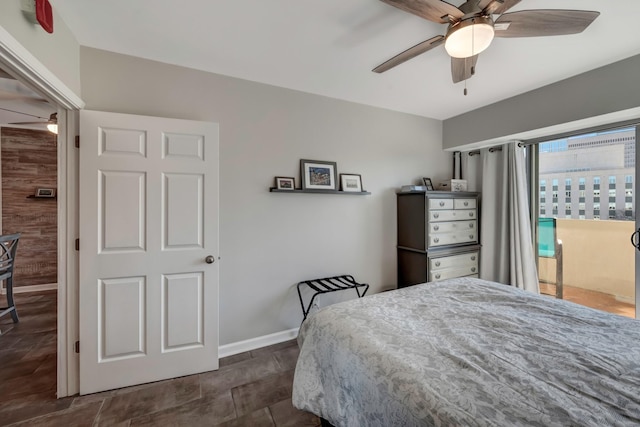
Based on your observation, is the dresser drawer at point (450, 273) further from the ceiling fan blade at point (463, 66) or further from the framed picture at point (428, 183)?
the ceiling fan blade at point (463, 66)

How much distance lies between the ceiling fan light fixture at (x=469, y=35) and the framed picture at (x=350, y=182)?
158cm

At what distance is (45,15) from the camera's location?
4.60ft

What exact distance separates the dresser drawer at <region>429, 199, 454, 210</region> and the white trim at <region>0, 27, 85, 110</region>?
3.13m

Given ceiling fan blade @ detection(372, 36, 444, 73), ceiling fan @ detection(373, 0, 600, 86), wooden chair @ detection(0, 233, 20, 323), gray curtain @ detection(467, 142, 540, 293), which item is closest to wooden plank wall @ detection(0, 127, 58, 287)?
wooden chair @ detection(0, 233, 20, 323)

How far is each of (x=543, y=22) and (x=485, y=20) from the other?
1.06 feet

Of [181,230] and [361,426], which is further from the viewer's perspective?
[181,230]

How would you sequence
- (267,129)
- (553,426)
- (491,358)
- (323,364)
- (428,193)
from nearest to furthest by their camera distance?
(553,426) → (491,358) → (323,364) → (267,129) → (428,193)

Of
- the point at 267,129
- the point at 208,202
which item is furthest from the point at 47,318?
the point at 267,129

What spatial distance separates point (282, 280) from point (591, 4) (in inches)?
114

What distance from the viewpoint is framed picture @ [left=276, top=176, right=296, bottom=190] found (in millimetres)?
2568

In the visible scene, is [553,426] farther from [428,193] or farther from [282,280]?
[428,193]

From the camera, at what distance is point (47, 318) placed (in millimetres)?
3025

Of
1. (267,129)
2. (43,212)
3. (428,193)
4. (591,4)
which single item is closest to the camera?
(591,4)

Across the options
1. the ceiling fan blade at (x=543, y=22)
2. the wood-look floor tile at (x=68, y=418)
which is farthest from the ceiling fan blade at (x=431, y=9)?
the wood-look floor tile at (x=68, y=418)
